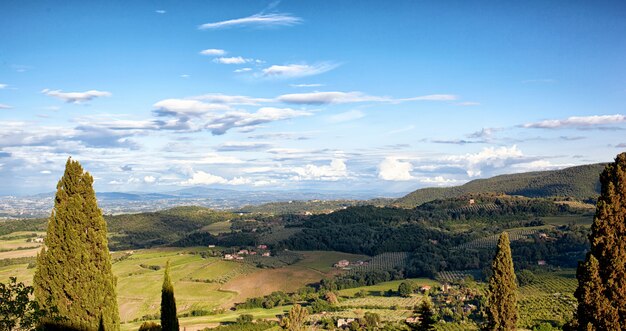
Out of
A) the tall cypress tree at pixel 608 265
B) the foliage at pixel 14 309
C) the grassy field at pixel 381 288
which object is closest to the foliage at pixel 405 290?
the grassy field at pixel 381 288

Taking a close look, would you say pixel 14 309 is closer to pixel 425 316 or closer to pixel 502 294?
pixel 425 316

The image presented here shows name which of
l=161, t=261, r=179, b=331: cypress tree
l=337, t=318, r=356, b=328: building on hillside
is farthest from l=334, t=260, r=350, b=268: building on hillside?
l=161, t=261, r=179, b=331: cypress tree

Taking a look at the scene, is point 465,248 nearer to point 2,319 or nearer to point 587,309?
point 587,309

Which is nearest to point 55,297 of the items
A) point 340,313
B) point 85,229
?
point 85,229

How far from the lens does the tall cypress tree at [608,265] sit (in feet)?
66.5

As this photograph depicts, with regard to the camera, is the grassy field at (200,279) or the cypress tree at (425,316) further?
the grassy field at (200,279)

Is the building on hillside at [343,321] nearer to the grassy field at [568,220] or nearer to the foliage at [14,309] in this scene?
the foliage at [14,309]

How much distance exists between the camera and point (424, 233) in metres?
156

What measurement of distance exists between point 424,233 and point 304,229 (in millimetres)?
45554

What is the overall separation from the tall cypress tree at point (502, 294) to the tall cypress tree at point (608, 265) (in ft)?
30.2

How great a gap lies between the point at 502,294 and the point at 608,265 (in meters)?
10.6

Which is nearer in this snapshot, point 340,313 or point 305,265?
point 340,313

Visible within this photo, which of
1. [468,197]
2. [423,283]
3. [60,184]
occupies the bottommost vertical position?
→ [423,283]

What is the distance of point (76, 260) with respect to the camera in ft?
81.7
